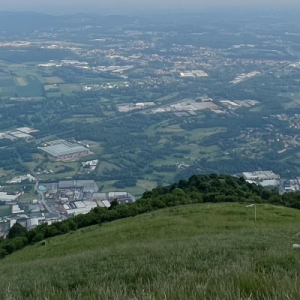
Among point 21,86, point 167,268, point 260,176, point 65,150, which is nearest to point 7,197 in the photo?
point 65,150

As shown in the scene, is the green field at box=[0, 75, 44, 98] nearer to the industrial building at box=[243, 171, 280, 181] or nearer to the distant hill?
the industrial building at box=[243, 171, 280, 181]

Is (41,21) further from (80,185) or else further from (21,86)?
(80,185)

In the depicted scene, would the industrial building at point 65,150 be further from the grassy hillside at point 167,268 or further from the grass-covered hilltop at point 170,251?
the grassy hillside at point 167,268

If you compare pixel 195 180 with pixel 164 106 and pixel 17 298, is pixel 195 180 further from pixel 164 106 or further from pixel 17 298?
pixel 164 106

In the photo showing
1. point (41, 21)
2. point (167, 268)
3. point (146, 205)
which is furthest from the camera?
point (41, 21)

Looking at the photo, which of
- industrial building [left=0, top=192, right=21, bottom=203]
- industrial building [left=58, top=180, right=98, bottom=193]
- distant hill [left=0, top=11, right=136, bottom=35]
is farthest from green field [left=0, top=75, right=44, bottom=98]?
distant hill [left=0, top=11, right=136, bottom=35]

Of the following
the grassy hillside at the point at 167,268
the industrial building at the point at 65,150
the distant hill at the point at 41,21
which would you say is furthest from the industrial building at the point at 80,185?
the distant hill at the point at 41,21
